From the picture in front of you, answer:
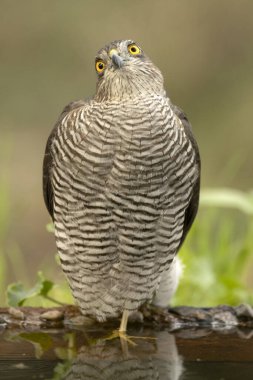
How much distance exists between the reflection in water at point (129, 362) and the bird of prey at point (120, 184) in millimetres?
405

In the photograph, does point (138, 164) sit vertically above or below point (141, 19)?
below

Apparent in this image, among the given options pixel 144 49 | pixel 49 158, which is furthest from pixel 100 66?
pixel 144 49

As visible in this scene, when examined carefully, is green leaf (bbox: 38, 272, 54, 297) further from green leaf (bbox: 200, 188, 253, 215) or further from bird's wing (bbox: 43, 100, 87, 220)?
green leaf (bbox: 200, 188, 253, 215)

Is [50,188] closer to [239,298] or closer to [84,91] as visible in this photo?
[239,298]

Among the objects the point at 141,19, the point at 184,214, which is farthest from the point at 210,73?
the point at 184,214

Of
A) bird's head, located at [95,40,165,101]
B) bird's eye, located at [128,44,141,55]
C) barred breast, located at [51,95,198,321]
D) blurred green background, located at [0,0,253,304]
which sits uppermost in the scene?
blurred green background, located at [0,0,253,304]

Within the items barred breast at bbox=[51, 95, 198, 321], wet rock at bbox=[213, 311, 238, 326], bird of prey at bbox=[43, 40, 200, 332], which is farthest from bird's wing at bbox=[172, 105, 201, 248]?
wet rock at bbox=[213, 311, 238, 326]

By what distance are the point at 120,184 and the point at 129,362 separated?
995 mm

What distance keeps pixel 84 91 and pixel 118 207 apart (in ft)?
24.2

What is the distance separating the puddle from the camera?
5.32m

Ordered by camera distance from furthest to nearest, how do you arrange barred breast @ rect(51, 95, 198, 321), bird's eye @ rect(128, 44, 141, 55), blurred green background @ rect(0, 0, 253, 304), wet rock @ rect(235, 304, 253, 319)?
1. blurred green background @ rect(0, 0, 253, 304)
2. wet rock @ rect(235, 304, 253, 319)
3. bird's eye @ rect(128, 44, 141, 55)
4. barred breast @ rect(51, 95, 198, 321)

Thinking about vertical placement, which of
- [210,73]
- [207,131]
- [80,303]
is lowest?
[80,303]

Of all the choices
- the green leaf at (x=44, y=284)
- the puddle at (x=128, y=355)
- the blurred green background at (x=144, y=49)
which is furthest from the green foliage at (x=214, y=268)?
the blurred green background at (x=144, y=49)

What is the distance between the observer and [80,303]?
6.58 meters
